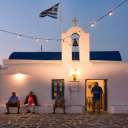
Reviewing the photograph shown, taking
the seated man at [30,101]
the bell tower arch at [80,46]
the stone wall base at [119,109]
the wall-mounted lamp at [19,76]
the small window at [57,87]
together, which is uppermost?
the bell tower arch at [80,46]

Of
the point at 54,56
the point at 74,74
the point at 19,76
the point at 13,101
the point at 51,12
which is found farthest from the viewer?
the point at 54,56

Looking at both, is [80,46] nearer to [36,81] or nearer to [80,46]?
[80,46]

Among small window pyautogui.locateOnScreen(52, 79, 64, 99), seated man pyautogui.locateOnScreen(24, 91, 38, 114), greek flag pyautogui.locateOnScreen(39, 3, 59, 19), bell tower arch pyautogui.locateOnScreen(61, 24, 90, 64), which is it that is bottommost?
seated man pyautogui.locateOnScreen(24, 91, 38, 114)

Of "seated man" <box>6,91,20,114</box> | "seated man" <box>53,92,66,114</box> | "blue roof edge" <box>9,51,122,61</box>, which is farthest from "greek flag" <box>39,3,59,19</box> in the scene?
"blue roof edge" <box>9,51,122,61</box>

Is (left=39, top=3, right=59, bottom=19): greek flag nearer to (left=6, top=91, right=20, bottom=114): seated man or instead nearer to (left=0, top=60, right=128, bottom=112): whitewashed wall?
(left=0, top=60, right=128, bottom=112): whitewashed wall

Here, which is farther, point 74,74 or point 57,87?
point 57,87

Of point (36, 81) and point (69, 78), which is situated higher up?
point (69, 78)

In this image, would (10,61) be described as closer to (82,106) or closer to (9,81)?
(9,81)

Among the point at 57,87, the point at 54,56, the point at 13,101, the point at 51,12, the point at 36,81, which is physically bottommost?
the point at 13,101

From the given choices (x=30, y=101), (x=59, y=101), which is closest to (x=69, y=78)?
(x=59, y=101)

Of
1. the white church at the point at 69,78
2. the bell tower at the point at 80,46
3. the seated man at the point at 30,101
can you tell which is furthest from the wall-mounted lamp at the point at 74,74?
the seated man at the point at 30,101

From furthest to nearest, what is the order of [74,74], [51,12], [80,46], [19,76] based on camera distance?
[19,76] → [80,46] → [74,74] → [51,12]

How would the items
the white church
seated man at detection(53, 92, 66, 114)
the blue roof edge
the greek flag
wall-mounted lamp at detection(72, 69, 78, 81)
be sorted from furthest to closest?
the blue roof edge
the white church
wall-mounted lamp at detection(72, 69, 78, 81)
seated man at detection(53, 92, 66, 114)
the greek flag

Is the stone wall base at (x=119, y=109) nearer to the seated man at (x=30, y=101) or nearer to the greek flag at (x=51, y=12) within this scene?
the seated man at (x=30, y=101)
